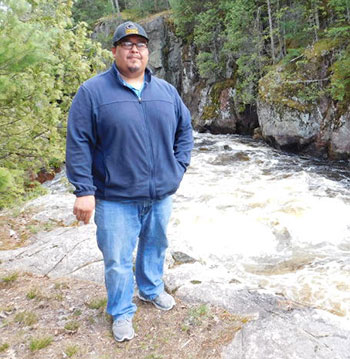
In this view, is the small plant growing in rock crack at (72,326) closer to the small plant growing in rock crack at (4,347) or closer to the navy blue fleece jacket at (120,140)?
the small plant growing in rock crack at (4,347)

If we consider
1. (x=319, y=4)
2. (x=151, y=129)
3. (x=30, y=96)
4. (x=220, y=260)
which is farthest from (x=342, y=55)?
(x=151, y=129)

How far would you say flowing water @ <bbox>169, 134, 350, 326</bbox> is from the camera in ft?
18.0

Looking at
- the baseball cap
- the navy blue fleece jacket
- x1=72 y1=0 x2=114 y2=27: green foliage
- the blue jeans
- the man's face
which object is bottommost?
the blue jeans

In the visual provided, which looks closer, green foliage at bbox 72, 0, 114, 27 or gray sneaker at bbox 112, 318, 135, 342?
gray sneaker at bbox 112, 318, 135, 342

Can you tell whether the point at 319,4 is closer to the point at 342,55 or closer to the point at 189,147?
the point at 342,55

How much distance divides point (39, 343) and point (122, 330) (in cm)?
73

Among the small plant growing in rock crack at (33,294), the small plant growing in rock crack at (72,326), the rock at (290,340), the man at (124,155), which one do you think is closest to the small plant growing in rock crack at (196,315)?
the rock at (290,340)

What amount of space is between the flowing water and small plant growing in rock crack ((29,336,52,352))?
2.02 metres

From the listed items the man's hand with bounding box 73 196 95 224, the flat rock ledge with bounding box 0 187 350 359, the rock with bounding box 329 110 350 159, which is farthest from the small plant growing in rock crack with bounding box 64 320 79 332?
the rock with bounding box 329 110 350 159

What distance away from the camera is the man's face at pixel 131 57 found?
2.61m

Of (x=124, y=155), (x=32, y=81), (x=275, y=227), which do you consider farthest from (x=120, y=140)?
(x=275, y=227)

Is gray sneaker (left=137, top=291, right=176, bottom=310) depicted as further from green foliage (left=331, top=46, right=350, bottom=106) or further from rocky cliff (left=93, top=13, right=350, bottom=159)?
rocky cliff (left=93, top=13, right=350, bottom=159)

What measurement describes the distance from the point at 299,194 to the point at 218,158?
5677 mm

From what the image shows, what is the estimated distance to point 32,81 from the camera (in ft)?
16.6
